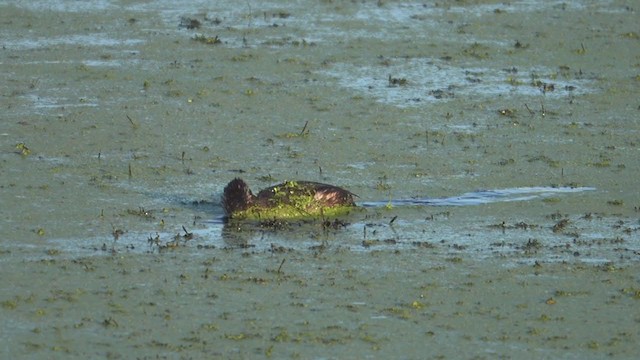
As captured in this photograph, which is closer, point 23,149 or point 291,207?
point 291,207

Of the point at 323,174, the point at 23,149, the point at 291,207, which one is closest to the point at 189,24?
the point at 23,149

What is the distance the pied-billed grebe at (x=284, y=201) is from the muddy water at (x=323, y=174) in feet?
0.39

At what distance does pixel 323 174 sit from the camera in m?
8.89

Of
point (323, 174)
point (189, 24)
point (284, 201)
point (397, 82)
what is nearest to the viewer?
point (284, 201)

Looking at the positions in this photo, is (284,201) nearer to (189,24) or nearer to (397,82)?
(397,82)

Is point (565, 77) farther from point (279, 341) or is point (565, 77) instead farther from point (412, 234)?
point (279, 341)

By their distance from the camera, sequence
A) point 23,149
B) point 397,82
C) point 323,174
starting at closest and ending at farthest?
point 323,174 < point 23,149 < point 397,82

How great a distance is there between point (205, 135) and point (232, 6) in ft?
12.2

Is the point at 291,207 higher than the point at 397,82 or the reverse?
the reverse

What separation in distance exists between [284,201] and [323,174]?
853 mm

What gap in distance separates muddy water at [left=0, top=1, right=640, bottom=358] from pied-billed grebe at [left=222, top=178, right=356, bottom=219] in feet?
0.39

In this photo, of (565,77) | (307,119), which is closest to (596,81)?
(565,77)

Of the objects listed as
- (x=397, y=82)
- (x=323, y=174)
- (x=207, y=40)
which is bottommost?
(x=323, y=174)

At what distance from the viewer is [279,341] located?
6.23m
